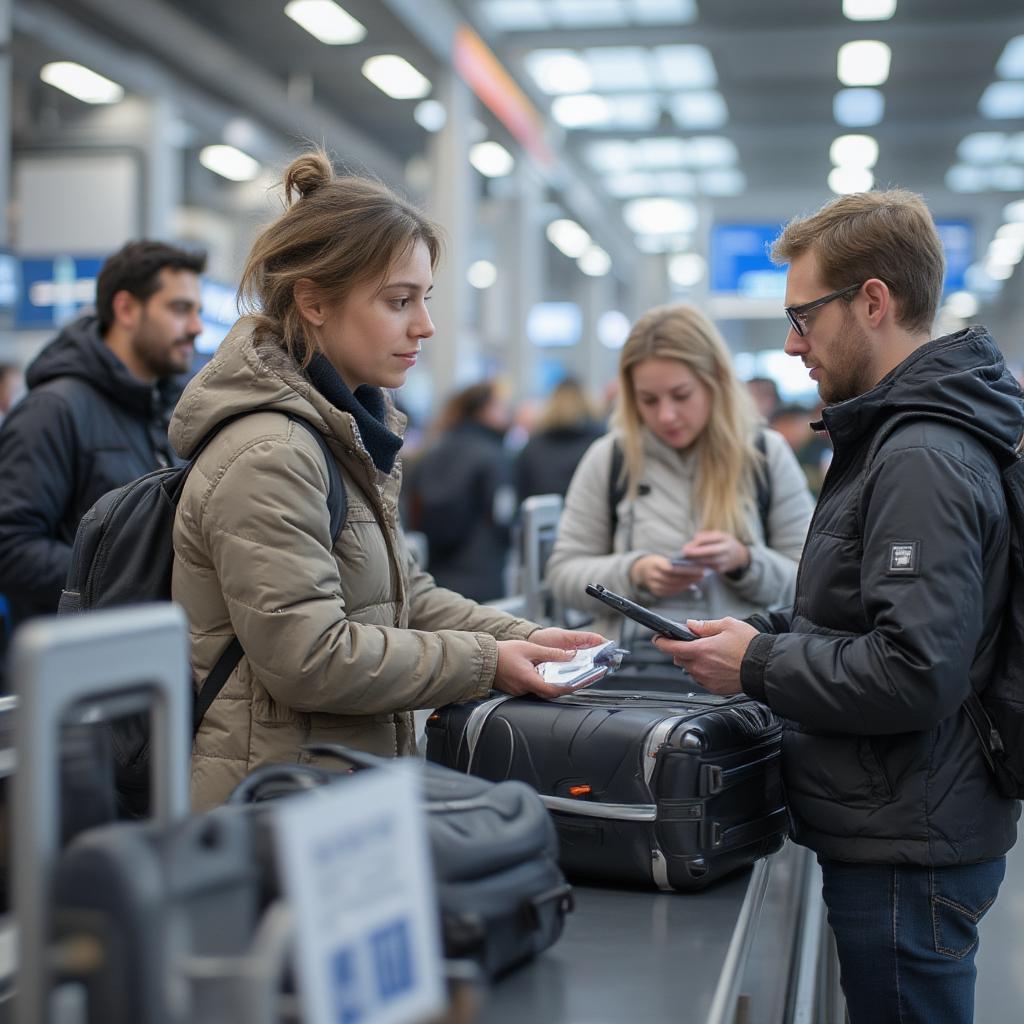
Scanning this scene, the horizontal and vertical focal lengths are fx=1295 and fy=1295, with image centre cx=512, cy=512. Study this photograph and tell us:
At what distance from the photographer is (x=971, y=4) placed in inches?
393

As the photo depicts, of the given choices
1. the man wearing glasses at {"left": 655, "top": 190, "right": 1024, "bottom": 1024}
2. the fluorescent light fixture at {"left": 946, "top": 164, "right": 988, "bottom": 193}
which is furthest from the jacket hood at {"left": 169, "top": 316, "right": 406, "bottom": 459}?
the fluorescent light fixture at {"left": 946, "top": 164, "right": 988, "bottom": 193}

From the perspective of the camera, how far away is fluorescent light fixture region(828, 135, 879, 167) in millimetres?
14922

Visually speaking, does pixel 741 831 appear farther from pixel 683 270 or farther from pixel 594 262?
pixel 683 270

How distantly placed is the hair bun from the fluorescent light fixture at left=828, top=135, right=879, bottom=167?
13.8 m

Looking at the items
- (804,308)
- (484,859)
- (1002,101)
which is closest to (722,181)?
(1002,101)

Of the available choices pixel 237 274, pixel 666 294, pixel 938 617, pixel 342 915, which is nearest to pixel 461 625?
pixel 237 274

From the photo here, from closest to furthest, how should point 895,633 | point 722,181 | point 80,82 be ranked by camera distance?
point 895,633, point 80,82, point 722,181

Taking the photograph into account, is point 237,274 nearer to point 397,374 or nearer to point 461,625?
point 397,374

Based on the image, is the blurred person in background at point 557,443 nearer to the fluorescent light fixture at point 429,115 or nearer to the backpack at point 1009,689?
the backpack at point 1009,689

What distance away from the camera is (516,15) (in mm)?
10617

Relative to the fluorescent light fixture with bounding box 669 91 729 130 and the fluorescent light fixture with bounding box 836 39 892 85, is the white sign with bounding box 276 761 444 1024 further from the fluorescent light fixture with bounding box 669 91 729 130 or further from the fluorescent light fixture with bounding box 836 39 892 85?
the fluorescent light fixture with bounding box 669 91 729 130

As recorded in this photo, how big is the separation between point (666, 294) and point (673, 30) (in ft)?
36.9

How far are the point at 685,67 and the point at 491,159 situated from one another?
313 cm

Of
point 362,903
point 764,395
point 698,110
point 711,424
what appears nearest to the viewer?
point 362,903
